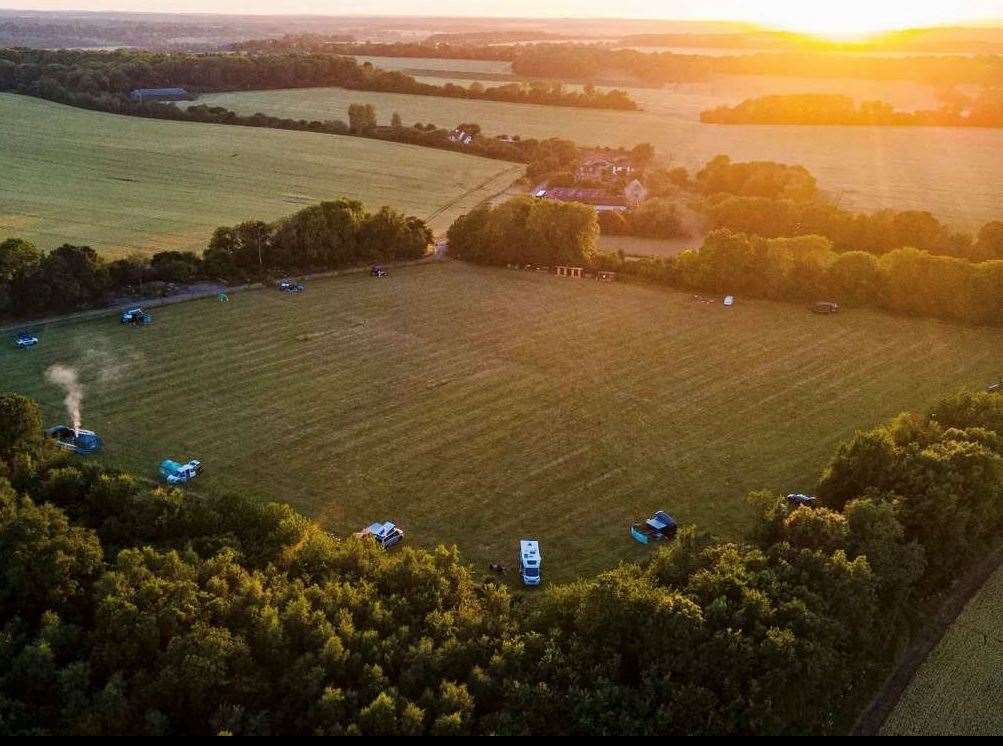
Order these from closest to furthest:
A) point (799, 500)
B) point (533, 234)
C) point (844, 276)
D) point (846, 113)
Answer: point (799, 500) → point (844, 276) → point (533, 234) → point (846, 113)

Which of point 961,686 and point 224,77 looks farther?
point 224,77

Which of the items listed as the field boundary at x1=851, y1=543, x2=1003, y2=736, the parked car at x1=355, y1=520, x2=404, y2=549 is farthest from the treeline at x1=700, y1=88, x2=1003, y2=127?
the parked car at x1=355, y1=520, x2=404, y2=549

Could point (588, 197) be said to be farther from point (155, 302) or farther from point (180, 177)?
point (155, 302)

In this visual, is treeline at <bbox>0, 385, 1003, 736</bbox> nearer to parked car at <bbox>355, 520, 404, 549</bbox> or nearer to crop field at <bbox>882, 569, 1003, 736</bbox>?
crop field at <bbox>882, 569, 1003, 736</bbox>

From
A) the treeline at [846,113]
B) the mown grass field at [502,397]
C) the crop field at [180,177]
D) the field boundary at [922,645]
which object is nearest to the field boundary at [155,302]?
the mown grass field at [502,397]

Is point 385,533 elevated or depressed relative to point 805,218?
depressed

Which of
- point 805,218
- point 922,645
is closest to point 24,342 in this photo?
point 922,645

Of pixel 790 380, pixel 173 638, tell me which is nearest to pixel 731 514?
pixel 790 380
